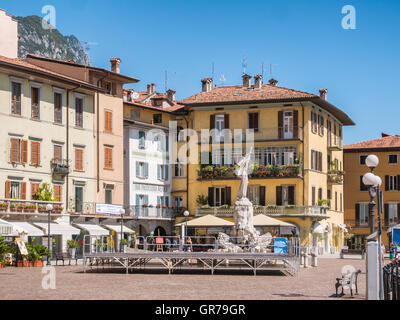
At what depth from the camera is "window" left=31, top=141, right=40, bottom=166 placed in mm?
48406

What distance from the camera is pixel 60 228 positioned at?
156 ft

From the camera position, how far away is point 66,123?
168 feet

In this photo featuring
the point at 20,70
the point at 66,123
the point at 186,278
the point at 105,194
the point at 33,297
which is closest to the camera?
the point at 33,297

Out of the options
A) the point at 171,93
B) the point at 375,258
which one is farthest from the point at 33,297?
the point at 171,93

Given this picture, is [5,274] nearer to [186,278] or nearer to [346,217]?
[186,278]

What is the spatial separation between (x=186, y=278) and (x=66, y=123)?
2342 cm

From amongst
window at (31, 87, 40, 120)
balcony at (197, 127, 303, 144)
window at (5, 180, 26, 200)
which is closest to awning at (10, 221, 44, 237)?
window at (5, 180, 26, 200)

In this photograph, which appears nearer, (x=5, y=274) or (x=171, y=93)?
(x=5, y=274)

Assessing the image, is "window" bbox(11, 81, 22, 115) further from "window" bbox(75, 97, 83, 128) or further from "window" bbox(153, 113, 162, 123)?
"window" bbox(153, 113, 162, 123)

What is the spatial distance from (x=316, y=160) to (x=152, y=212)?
1432 centimetres

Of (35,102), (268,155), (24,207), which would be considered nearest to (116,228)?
(24,207)

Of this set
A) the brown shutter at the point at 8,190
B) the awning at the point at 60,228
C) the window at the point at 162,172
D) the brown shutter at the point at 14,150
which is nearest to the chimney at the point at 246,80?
the window at the point at 162,172

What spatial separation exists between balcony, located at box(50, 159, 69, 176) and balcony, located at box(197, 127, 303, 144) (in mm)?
17253

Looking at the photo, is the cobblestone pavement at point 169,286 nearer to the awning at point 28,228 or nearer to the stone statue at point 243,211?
the stone statue at point 243,211
